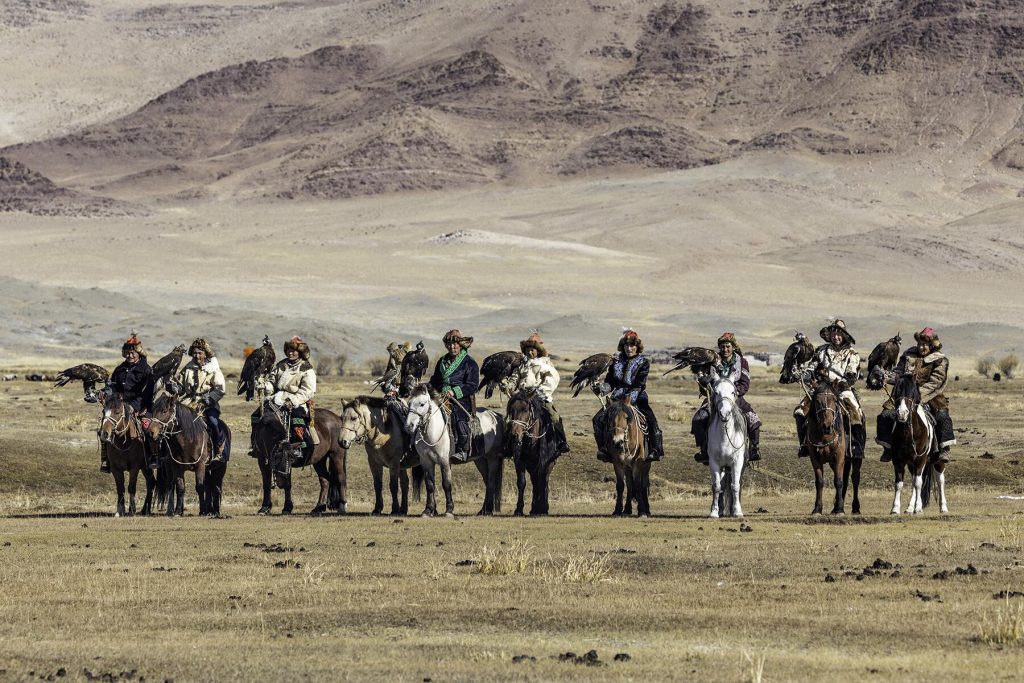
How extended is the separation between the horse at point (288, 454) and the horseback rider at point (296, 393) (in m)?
0.09

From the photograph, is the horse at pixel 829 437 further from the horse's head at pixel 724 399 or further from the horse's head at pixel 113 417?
the horse's head at pixel 113 417

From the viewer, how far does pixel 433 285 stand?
12812 centimetres

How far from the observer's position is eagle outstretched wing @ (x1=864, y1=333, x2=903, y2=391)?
2320 centimetres

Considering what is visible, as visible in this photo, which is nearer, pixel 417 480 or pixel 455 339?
pixel 455 339

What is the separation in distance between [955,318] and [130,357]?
95.3 meters

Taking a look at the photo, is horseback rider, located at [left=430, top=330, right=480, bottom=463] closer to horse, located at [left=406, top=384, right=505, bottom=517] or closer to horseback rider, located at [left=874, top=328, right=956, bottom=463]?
horse, located at [left=406, top=384, right=505, bottom=517]

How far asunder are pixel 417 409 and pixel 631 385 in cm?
266

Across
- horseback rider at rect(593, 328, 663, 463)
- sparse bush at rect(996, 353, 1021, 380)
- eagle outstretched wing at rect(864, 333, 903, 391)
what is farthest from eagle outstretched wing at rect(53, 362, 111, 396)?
sparse bush at rect(996, 353, 1021, 380)

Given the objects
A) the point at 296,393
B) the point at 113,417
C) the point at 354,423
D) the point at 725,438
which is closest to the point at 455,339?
the point at 354,423

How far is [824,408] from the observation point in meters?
22.3

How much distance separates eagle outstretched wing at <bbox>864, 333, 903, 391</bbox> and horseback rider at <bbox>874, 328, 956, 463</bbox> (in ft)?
0.93

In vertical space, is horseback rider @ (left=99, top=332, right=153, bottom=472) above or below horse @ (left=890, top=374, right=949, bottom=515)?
above

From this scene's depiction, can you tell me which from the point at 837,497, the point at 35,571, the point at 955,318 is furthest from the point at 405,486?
the point at 955,318

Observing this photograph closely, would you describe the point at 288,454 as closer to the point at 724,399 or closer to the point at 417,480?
the point at 417,480
